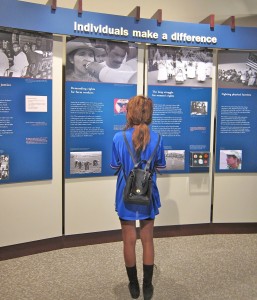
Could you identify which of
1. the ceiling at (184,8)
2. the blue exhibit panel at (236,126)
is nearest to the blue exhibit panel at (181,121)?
the blue exhibit panel at (236,126)

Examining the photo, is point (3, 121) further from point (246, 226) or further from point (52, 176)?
point (246, 226)

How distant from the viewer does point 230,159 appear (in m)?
4.64

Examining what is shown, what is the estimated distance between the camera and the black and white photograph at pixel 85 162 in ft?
13.5

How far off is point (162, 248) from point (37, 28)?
8.71ft

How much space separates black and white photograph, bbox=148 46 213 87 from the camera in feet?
14.2

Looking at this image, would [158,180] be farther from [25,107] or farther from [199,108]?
[25,107]

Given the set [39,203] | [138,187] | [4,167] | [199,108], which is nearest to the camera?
[138,187]

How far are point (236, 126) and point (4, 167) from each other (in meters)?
2.80

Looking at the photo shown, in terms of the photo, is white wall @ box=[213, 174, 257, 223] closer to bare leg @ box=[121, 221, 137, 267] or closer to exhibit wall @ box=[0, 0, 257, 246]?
exhibit wall @ box=[0, 0, 257, 246]

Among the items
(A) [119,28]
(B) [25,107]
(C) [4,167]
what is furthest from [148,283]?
(A) [119,28]

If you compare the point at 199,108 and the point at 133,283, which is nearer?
the point at 133,283

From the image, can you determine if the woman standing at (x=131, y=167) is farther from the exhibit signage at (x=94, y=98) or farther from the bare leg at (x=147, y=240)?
the exhibit signage at (x=94, y=98)

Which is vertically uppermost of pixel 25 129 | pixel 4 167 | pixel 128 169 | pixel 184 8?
pixel 184 8

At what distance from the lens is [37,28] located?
3627 millimetres
